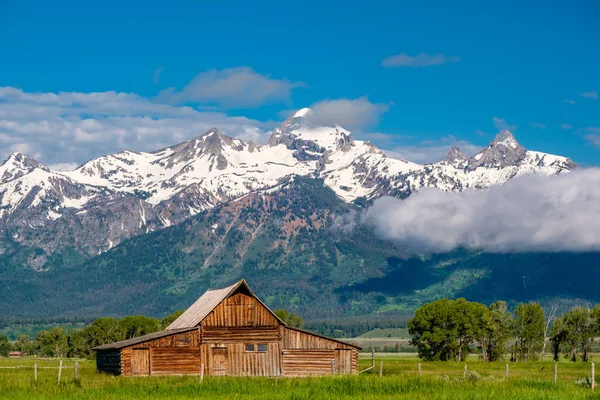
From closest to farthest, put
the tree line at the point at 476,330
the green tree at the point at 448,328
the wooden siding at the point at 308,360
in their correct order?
the wooden siding at the point at 308,360 < the green tree at the point at 448,328 < the tree line at the point at 476,330

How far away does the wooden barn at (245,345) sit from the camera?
81.9 m

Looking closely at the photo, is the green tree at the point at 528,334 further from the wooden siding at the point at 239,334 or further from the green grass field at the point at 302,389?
the green grass field at the point at 302,389

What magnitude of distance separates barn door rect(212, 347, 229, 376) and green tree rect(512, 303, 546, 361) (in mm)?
88455

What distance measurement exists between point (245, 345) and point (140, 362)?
9.75m

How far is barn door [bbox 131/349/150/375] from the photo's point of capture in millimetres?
78875

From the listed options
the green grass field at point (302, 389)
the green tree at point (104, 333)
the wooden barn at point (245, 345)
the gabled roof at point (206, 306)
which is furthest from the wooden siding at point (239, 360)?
the green tree at point (104, 333)

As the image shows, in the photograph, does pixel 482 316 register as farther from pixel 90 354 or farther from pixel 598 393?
pixel 598 393

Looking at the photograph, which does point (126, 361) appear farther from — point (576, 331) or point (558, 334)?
point (576, 331)

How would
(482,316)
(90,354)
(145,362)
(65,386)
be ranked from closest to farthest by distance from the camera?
(65,386)
(145,362)
(482,316)
(90,354)

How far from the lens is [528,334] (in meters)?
161

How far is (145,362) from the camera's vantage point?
3140 inches

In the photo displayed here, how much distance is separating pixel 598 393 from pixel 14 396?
1194 inches

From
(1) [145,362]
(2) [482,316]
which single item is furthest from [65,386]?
(2) [482,316]

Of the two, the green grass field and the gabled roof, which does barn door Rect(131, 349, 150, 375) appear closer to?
the gabled roof
